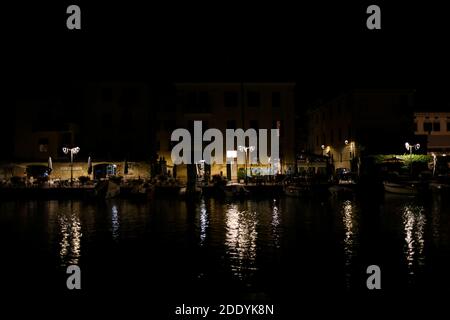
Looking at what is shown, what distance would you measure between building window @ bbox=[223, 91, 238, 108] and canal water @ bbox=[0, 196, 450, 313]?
2267 centimetres

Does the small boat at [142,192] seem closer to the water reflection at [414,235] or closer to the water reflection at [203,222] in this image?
the water reflection at [203,222]

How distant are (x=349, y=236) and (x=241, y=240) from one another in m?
4.60

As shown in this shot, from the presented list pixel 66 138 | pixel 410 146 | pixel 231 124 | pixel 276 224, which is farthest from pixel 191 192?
pixel 410 146

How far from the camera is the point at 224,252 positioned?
17.6 meters

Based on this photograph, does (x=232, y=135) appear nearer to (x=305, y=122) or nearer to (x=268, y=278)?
(x=305, y=122)

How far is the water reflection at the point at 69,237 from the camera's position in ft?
56.2

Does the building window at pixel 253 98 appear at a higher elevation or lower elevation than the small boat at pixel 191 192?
higher

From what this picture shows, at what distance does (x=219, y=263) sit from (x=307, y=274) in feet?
9.43

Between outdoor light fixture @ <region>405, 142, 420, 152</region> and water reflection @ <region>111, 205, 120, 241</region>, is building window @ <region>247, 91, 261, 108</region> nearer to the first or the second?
outdoor light fixture @ <region>405, 142, 420, 152</region>

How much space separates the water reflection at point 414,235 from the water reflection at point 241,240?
4919 millimetres

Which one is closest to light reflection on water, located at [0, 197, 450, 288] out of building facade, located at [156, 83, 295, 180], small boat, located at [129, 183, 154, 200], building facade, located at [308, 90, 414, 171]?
small boat, located at [129, 183, 154, 200]

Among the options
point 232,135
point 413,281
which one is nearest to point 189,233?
point 413,281

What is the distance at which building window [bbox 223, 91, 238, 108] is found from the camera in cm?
5159

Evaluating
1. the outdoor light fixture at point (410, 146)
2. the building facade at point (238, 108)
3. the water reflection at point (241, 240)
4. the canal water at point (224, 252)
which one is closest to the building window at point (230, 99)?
the building facade at point (238, 108)
